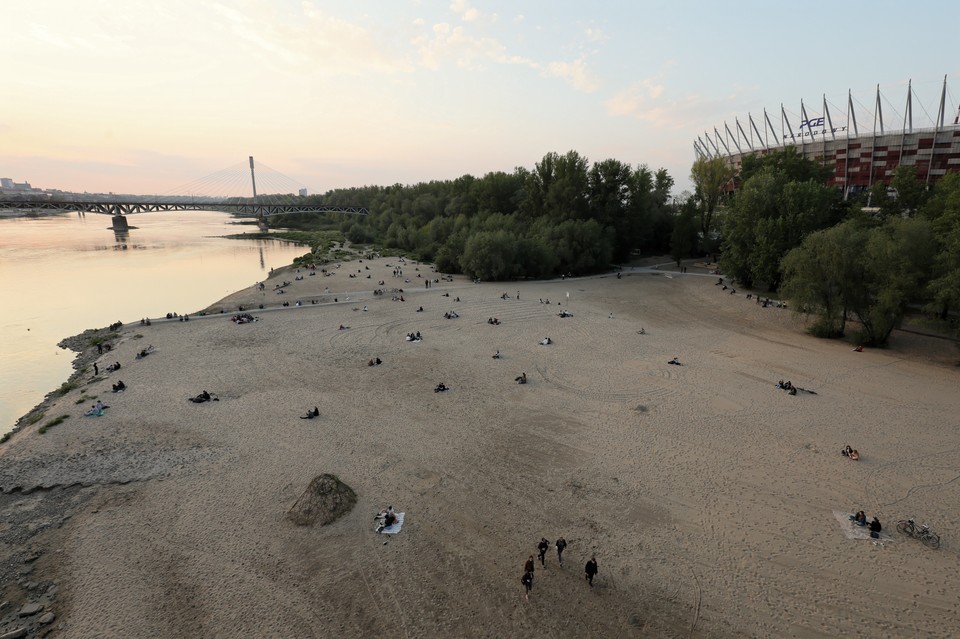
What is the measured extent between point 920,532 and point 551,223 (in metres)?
63.1

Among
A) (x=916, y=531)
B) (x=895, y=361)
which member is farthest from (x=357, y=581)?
(x=895, y=361)

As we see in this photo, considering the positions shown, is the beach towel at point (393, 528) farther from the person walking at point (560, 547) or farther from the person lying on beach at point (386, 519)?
the person walking at point (560, 547)

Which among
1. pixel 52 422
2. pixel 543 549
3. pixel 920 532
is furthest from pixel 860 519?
pixel 52 422

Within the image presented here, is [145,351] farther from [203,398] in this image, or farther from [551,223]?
[551,223]

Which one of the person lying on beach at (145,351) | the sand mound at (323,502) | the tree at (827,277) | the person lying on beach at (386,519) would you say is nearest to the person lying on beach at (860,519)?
the person lying on beach at (386,519)

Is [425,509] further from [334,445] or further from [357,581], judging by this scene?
[334,445]

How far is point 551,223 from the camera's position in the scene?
73375mm

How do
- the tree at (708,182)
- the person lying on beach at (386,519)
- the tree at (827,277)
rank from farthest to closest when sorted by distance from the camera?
the tree at (708,182), the tree at (827,277), the person lying on beach at (386,519)

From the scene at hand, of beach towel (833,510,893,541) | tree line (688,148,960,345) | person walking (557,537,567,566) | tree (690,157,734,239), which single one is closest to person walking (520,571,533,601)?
person walking (557,537,567,566)

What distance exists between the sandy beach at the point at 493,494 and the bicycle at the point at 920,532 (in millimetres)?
305

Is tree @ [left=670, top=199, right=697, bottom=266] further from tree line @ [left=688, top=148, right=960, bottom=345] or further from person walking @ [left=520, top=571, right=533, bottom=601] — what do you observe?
person walking @ [left=520, top=571, right=533, bottom=601]

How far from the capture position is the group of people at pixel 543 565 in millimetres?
12665

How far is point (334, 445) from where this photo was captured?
2080cm

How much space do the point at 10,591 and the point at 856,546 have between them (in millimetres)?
26329
